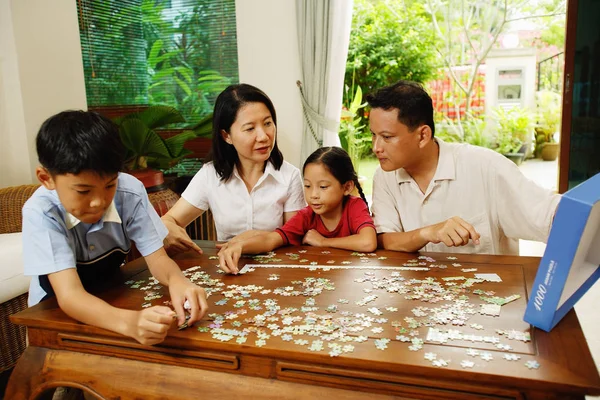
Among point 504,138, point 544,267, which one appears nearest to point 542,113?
point 504,138

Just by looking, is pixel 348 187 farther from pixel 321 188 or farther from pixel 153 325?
pixel 153 325

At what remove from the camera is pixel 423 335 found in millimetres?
1307

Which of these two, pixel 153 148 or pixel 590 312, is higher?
pixel 153 148

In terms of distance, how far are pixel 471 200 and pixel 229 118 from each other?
1.22 m

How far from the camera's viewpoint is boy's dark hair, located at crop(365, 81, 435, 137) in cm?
229

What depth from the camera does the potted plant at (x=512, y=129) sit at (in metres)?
9.41

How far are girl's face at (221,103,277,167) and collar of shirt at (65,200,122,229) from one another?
842 millimetres

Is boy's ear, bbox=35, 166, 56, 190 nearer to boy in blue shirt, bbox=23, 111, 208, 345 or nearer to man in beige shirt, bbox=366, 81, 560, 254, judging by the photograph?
boy in blue shirt, bbox=23, 111, 208, 345

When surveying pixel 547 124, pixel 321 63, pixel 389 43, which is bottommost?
pixel 547 124

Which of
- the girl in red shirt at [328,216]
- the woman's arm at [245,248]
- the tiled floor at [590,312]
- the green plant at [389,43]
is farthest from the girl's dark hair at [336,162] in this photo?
the green plant at [389,43]

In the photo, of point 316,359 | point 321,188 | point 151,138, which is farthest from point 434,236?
point 151,138

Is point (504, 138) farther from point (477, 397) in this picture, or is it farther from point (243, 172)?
point (477, 397)

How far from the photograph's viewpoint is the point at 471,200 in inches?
94.5

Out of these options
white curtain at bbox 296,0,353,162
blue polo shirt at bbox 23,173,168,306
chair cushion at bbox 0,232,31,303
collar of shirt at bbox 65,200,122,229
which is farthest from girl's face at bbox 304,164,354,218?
white curtain at bbox 296,0,353,162
